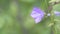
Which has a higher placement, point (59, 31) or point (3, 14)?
point (3, 14)

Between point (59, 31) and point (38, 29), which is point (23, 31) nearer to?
point (38, 29)

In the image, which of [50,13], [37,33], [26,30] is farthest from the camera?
[26,30]

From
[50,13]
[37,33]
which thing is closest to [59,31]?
[50,13]

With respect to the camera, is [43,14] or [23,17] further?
[23,17]

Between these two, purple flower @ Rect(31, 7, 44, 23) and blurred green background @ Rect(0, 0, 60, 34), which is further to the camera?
blurred green background @ Rect(0, 0, 60, 34)

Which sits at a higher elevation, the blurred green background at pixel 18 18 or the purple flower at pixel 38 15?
the blurred green background at pixel 18 18

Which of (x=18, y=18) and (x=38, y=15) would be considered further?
(x=18, y=18)

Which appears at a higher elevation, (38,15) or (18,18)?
(18,18)

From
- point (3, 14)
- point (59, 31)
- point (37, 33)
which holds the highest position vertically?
point (3, 14)

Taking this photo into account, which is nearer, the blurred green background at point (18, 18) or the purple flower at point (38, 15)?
A: the purple flower at point (38, 15)

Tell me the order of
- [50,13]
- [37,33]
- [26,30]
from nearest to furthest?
[50,13], [37,33], [26,30]

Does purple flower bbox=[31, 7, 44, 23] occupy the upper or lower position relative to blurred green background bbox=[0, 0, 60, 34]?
lower
